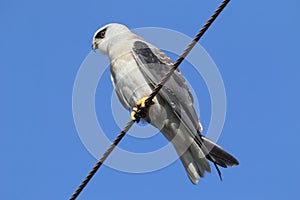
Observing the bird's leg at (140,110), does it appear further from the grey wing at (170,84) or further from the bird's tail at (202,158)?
the bird's tail at (202,158)

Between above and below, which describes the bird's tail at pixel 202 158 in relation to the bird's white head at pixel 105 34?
below

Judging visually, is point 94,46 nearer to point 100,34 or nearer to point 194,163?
point 100,34

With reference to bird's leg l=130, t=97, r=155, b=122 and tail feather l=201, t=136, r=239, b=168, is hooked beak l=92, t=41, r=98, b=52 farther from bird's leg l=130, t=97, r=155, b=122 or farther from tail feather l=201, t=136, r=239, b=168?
tail feather l=201, t=136, r=239, b=168

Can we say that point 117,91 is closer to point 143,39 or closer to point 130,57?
point 130,57

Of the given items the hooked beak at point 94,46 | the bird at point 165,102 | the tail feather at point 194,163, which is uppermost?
the hooked beak at point 94,46

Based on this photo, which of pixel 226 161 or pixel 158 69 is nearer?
pixel 226 161

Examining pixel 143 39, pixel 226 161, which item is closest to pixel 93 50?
pixel 143 39

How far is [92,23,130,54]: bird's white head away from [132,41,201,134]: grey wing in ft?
2.51

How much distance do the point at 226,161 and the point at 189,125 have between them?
647 mm

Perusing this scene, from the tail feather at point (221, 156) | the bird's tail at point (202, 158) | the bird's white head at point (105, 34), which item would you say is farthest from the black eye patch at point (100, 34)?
the tail feather at point (221, 156)

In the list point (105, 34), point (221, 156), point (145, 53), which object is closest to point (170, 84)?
point (145, 53)

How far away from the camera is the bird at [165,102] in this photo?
7133 millimetres

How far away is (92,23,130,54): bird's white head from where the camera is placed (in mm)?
8385

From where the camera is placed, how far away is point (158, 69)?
294 inches
